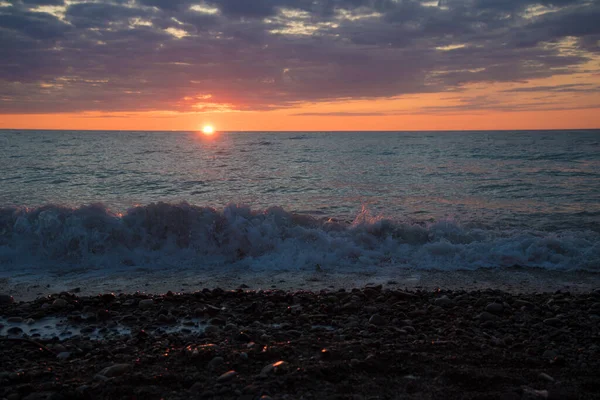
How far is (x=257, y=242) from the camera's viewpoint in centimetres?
1006

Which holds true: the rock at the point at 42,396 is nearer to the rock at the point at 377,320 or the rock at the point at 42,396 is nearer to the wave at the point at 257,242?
the rock at the point at 377,320

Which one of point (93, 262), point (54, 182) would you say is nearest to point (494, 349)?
point (93, 262)

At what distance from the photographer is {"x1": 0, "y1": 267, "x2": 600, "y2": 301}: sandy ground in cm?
755

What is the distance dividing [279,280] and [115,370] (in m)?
4.35

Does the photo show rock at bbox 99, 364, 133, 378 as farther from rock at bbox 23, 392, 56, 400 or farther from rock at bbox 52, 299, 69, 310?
rock at bbox 52, 299, 69, 310

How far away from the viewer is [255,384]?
3.59 metres

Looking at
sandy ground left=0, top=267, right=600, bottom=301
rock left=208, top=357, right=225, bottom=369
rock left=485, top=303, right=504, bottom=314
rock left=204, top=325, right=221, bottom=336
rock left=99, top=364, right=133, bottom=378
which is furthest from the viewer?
sandy ground left=0, top=267, right=600, bottom=301

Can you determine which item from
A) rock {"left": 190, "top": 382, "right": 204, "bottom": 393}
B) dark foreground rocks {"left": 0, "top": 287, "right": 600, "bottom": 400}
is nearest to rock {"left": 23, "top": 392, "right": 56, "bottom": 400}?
dark foreground rocks {"left": 0, "top": 287, "right": 600, "bottom": 400}

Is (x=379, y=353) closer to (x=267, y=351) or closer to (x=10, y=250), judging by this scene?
(x=267, y=351)

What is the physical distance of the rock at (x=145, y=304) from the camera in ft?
19.6

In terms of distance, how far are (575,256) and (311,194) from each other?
10370mm

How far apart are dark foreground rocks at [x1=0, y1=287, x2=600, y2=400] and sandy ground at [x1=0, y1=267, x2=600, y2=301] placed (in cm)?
101

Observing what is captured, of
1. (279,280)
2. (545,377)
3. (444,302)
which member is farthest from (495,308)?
(279,280)

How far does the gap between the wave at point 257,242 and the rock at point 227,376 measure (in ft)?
16.9
